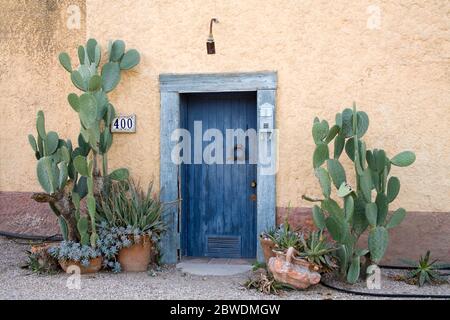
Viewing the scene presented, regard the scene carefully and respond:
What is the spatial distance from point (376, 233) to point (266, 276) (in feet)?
3.79

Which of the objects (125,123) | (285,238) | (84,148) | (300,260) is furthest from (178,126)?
(300,260)

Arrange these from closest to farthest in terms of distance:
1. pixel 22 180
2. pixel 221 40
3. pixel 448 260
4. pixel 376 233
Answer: pixel 376 233 → pixel 448 260 → pixel 221 40 → pixel 22 180

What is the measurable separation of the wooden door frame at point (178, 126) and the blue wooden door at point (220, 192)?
21cm

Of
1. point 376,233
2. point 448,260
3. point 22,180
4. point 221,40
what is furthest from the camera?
point 22,180

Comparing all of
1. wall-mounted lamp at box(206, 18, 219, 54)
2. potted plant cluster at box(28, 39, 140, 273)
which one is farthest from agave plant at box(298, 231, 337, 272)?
wall-mounted lamp at box(206, 18, 219, 54)

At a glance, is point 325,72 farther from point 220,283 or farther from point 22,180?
point 22,180

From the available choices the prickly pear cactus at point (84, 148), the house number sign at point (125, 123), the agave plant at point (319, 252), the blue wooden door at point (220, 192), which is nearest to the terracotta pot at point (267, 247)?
the agave plant at point (319, 252)

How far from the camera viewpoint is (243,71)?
19.4ft

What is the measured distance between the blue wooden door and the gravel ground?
2.29 ft

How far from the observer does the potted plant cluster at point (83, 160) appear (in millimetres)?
5391

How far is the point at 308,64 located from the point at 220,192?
6.08ft

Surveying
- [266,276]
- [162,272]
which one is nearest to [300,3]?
[266,276]

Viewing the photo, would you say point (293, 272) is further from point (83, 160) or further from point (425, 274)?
point (83, 160)

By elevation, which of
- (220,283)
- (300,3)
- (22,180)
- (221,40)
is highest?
(300,3)
